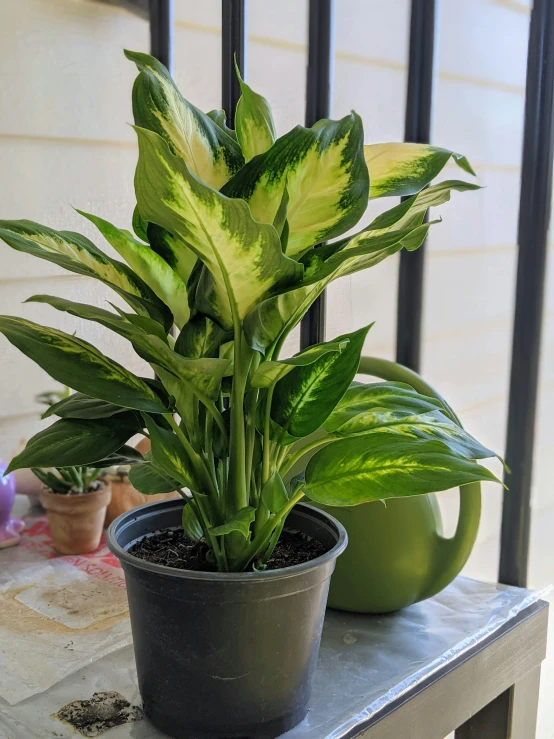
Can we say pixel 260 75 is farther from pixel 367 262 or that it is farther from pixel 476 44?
pixel 367 262

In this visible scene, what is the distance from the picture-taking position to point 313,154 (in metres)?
0.53

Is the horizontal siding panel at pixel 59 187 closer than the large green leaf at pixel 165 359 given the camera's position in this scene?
No

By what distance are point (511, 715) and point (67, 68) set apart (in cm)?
127

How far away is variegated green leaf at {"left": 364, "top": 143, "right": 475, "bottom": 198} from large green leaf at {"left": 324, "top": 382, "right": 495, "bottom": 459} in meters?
0.18

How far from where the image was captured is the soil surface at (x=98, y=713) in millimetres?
663

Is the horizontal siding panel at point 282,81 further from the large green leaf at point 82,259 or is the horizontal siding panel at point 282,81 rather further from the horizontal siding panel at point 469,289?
the large green leaf at point 82,259

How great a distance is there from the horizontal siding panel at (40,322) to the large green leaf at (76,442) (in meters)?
0.74

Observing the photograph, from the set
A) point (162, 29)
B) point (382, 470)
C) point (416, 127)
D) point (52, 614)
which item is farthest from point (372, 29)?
point (52, 614)

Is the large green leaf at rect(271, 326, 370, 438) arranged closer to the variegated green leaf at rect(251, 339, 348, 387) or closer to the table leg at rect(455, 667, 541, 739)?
the variegated green leaf at rect(251, 339, 348, 387)

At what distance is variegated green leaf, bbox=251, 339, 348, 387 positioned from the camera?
530 mm

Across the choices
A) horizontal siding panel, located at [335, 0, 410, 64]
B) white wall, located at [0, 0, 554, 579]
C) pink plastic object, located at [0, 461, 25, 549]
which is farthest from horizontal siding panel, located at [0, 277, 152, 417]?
horizontal siding panel, located at [335, 0, 410, 64]

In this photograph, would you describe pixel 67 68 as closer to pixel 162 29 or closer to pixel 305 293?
pixel 162 29

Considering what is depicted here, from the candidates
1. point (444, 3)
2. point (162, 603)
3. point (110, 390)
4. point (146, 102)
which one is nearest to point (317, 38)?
point (444, 3)

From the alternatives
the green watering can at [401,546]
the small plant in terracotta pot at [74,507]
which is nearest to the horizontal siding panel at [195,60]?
the small plant in terracotta pot at [74,507]
